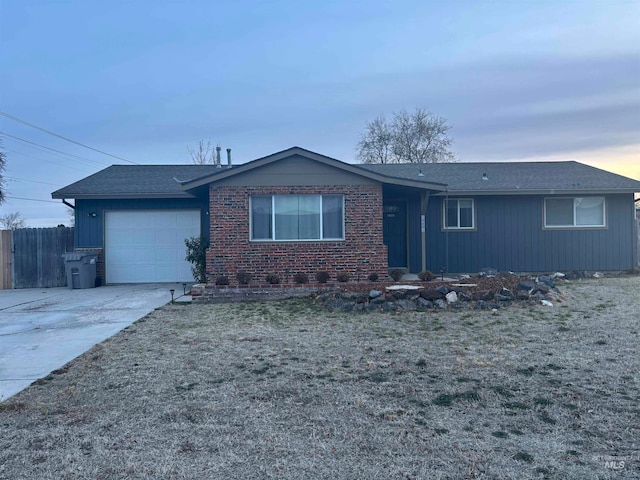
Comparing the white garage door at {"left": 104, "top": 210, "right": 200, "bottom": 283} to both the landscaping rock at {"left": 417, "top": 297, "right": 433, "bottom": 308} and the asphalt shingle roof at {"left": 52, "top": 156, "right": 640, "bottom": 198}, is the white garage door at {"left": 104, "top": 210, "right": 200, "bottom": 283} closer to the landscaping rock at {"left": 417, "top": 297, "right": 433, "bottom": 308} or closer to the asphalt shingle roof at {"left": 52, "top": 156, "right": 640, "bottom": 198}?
the asphalt shingle roof at {"left": 52, "top": 156, "right": 640, "bottom": 198}

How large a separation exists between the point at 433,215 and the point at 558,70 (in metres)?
5.03

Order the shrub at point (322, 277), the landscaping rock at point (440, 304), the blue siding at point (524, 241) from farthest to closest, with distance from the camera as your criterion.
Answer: the blue siding at point (524, 241) → the shrub at point (322, 277) → the landscaping rock at point (440, 304)

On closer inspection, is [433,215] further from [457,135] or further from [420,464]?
[457,135]

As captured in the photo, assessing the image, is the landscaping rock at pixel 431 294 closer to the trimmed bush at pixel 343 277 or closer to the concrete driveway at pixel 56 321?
the trimmed bush at pixel 343 277

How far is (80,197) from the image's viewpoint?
569 inches

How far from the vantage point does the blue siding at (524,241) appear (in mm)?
14641

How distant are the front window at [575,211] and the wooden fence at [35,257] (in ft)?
46.9

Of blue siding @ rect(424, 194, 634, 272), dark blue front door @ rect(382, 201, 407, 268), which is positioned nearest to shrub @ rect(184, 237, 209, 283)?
dark blue front door @ rect(382, 201, 407, 268)

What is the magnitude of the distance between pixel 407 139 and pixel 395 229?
20282 millimetres

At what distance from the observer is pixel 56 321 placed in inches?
351

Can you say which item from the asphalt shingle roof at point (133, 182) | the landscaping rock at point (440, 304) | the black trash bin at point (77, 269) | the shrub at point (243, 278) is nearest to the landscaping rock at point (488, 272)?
the landscaping rock at point (440, 304)

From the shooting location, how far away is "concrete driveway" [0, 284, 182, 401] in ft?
19.5

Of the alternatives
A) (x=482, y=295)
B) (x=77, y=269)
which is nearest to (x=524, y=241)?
(x=482, y=295)
